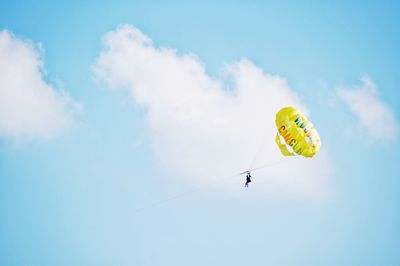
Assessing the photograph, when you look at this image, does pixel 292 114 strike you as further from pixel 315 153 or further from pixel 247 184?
pixel 247 184

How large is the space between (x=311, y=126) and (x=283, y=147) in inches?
130

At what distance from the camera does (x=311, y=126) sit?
3797 centimetres

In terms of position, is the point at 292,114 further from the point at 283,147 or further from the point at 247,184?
the point at 247,184

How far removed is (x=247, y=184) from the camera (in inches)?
1550

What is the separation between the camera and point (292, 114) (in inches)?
1518

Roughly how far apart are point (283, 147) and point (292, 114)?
3.14 metres

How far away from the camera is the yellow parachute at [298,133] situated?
37625 mm

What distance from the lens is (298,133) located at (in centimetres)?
3775

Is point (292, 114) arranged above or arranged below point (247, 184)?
above

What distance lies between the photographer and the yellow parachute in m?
37.6

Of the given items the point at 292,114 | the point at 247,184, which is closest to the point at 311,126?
the point at 292,114

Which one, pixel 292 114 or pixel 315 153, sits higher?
pixel 292 114

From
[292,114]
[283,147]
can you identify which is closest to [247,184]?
[283,147]

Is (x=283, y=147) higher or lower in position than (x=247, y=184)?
higher
